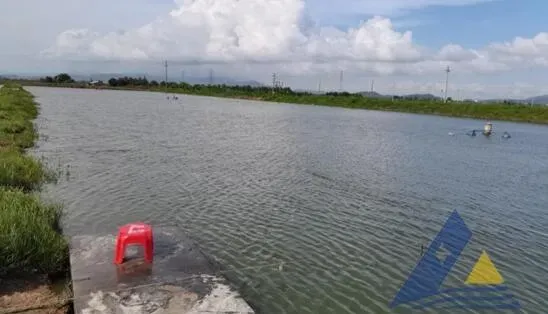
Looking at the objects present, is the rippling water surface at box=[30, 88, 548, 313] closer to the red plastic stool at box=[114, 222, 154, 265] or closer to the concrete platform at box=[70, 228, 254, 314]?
the concrete platform at box=[70, 228, 254, 314]

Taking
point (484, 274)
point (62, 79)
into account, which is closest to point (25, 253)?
point (484, 274)

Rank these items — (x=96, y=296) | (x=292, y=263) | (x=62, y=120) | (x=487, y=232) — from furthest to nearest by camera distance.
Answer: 1. (x=62, y=120)
2. (x=487, y=232)
3. (x=292, y=263)
4. (x=96, y=296)

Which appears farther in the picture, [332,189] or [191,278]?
[332,189]

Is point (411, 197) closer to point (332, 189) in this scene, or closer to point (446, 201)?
point (446, 201)

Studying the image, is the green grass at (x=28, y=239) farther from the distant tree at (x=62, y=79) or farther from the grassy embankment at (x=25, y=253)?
the distant tree at (x=62, y=79)

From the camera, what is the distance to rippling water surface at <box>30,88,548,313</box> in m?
9.07

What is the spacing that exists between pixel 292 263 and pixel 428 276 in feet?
9.02

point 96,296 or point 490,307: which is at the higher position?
point 96,296

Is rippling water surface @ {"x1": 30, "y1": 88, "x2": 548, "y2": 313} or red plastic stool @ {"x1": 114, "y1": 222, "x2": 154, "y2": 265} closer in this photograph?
red plastic stool @ {"x1": 114, "y1": 222, "x2": 154, "y2": 265}

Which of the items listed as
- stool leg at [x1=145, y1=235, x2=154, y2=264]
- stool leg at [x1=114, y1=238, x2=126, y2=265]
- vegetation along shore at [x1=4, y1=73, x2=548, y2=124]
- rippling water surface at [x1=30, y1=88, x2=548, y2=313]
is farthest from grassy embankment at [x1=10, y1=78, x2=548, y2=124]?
stool leg at [x1=114, y1=238, x2=126, y2=265]

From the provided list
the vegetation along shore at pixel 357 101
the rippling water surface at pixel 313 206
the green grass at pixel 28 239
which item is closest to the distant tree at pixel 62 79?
the vegetation along shore at pixel 357 101

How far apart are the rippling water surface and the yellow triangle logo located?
173mm

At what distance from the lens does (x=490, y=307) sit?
329 inches

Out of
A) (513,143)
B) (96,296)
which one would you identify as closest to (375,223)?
(96,296)
